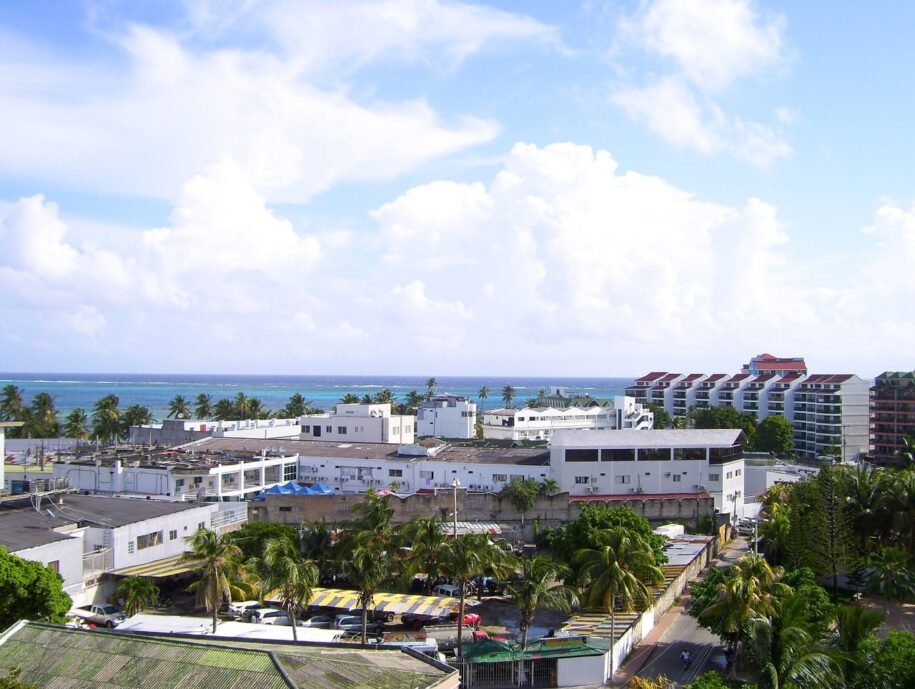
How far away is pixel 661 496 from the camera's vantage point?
6194 cm

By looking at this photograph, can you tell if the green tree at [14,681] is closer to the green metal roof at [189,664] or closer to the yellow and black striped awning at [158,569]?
the green metal roof at [189,664]

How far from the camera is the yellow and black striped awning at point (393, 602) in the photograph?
126ft

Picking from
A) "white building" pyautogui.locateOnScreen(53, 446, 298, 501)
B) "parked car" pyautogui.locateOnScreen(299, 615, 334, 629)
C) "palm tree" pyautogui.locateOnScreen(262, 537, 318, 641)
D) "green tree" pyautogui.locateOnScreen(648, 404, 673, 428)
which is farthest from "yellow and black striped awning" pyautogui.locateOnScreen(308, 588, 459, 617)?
"green tree" pyautogui.locateOnScreen(648, 404, 673, 428)

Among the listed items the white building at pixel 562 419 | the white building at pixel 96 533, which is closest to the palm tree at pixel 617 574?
the white building at pixel 96 533

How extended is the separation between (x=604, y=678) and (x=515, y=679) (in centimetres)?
338

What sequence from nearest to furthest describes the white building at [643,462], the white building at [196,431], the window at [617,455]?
1. the white building at [643,462]
2. the window at [617,455]
3. the white building at [196,431]

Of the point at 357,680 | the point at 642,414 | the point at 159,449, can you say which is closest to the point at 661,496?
the point at 159,449

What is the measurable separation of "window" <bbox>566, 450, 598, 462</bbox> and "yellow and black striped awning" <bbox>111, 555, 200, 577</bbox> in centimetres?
2849

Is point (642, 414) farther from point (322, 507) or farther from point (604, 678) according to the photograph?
point (604, 678)

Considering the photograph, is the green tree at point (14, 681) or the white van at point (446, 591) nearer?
the green tree at point (14, 681)

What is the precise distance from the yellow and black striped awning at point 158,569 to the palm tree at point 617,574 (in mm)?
19296

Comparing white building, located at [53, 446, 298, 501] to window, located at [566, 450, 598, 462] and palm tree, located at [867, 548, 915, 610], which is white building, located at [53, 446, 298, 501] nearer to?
window, located at [566, 450, 598, 462]

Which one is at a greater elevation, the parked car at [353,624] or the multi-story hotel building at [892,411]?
the multi-story hotel building at [892,411]

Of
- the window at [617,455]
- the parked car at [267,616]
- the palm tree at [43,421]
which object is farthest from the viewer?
the palm tree at [43,421]
